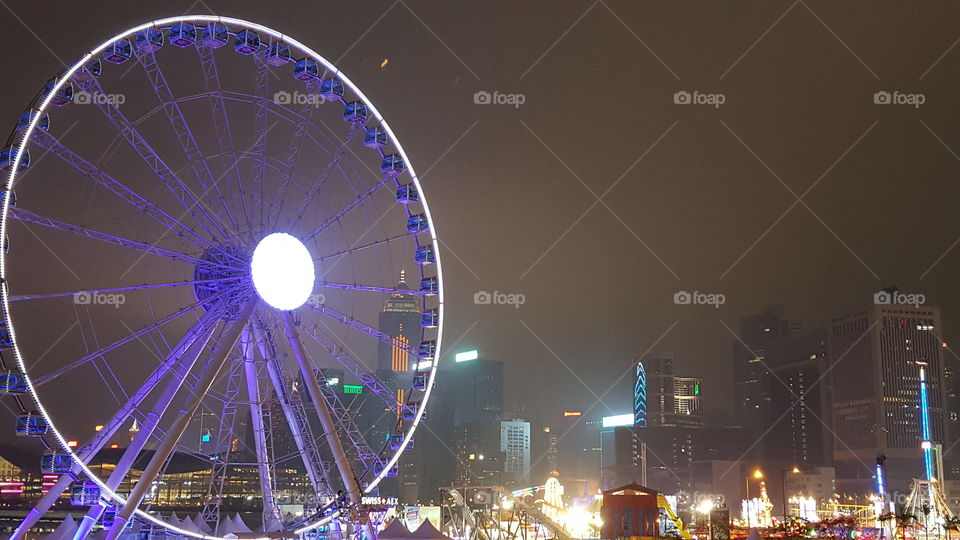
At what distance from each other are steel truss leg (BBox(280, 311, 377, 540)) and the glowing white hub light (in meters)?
0.75

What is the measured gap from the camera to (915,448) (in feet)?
623

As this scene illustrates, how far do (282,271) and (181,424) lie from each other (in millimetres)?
6105

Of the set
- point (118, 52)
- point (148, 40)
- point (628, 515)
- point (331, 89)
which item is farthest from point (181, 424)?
point (628, 515)

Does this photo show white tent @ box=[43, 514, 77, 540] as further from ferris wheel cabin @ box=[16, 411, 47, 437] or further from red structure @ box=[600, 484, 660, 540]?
red structure @ box=[600, 484, 660, 540]

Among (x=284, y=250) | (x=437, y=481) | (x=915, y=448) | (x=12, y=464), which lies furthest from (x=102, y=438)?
(x=915, y=448)

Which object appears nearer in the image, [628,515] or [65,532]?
[65,532]

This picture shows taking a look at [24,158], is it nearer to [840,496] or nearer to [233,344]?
[233,344]

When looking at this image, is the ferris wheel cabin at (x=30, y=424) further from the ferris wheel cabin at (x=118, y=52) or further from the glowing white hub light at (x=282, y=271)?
the ferris wheel cabin at (x=118, y=52)

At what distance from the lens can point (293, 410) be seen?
110 feet

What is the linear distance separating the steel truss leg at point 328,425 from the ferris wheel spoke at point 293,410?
1.90ft

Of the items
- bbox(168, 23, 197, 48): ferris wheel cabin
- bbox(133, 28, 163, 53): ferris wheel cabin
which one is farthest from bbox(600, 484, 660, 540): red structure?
bbox(133, 28, 163, 53): ferris wheel cabin

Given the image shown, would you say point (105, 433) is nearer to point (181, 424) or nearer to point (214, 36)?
point (181, 424)

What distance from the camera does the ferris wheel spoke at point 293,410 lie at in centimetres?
3219

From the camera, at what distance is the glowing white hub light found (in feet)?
102
